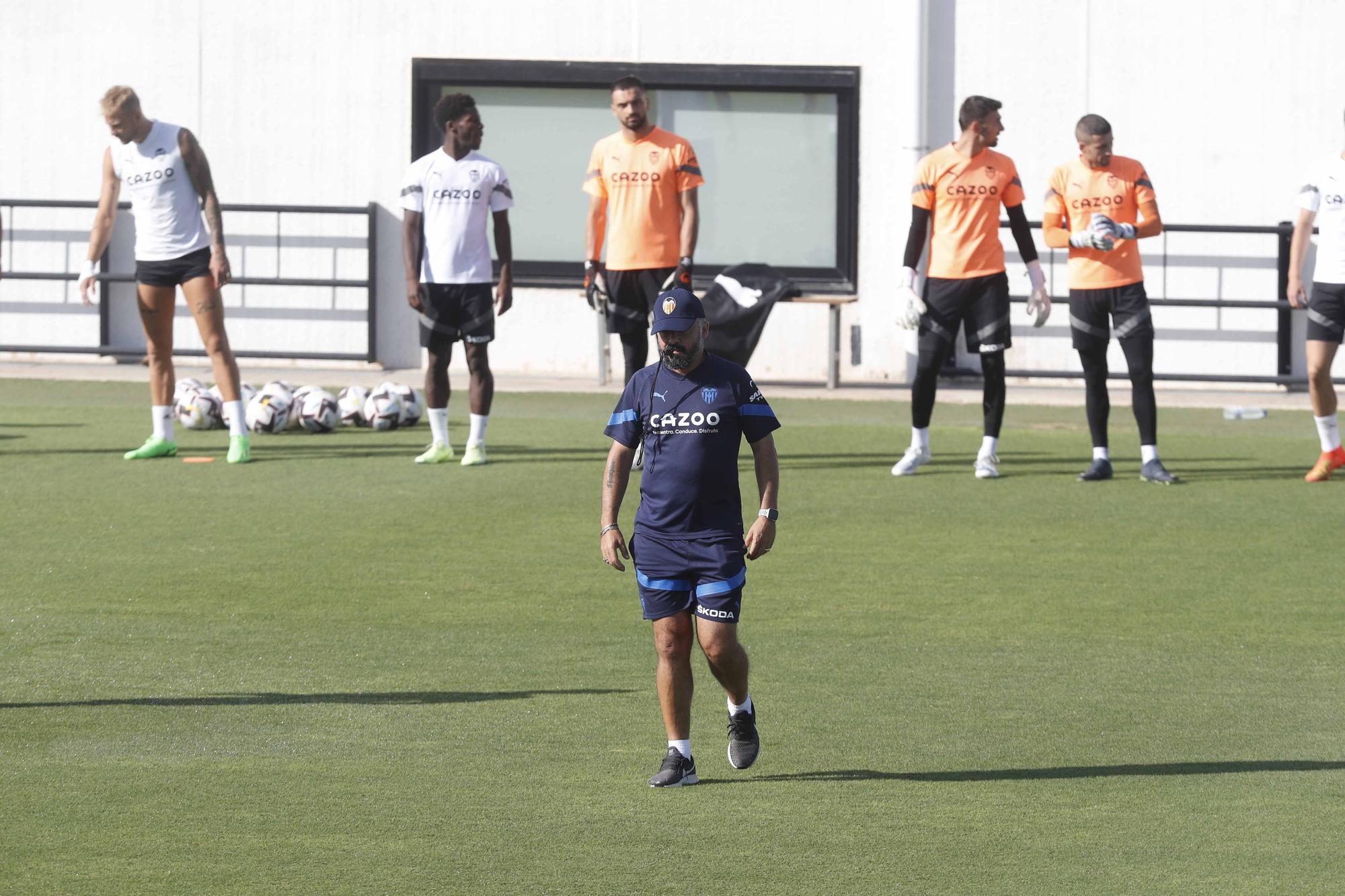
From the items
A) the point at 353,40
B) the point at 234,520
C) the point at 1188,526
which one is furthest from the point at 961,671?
the point at 353,40

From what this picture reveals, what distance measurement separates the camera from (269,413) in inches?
559

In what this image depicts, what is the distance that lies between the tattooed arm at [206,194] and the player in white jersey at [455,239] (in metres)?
1.13

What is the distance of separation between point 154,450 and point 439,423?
72.7 inches

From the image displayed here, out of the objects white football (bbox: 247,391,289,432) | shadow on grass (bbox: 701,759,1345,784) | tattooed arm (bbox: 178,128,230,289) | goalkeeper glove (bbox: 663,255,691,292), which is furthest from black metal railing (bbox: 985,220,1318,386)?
shadow on grass (bbox: 701,759,1345,784)

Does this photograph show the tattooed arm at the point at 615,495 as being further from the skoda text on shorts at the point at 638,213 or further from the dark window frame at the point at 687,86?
the dark window frame at the point at 687,86

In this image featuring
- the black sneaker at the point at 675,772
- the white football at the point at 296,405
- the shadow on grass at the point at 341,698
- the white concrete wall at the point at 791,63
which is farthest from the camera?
the white concrete wall at the point at 791,63

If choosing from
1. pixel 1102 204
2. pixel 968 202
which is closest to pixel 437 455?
pixel 968 202

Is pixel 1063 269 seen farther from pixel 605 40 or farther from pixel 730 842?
pixel 730 842

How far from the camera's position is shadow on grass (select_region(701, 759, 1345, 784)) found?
236 inches

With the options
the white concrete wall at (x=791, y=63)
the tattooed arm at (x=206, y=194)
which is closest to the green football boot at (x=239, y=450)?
the tattooed arm at (x=206, y=194)

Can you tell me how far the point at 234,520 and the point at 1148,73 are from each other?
10442 mm

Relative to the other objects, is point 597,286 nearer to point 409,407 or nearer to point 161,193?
point 409,407

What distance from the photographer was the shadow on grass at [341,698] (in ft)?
22.2

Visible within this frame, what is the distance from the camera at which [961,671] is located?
24.2ft
